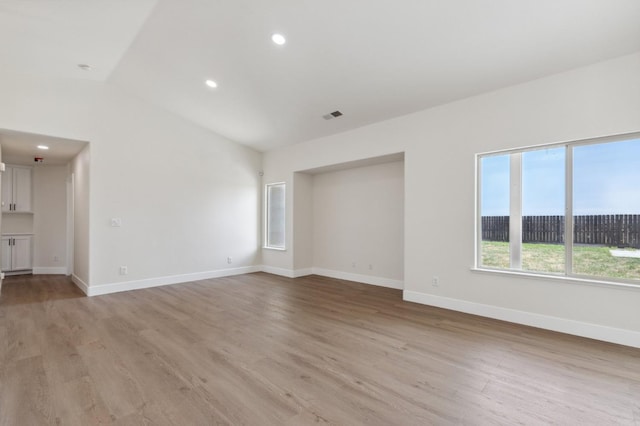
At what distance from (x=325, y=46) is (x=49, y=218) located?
287 inches

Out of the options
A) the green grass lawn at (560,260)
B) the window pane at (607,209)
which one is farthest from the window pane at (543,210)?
the window pane at (607,209)

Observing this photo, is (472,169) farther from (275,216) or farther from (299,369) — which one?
(275,216)

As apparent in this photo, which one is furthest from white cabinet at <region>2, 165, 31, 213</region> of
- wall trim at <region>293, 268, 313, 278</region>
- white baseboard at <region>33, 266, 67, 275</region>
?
wall trim at <region>293, 268, 313, 278</region>

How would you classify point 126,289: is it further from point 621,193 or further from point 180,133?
point 621,193

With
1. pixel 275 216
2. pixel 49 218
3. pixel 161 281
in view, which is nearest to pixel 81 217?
pixel 161 281

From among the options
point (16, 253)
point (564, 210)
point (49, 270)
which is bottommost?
point (49, 270)

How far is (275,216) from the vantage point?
7.01m

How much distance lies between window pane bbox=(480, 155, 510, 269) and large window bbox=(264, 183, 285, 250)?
4127 millimetres

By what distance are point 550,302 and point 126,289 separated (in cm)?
612

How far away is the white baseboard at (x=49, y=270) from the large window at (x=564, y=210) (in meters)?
8.42

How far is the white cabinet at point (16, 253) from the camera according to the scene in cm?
640

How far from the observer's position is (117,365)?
8.23 feet

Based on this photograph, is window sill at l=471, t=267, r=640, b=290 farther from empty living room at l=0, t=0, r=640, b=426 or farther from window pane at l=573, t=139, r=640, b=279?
window pane at l=573, t=139, r=640, b=279

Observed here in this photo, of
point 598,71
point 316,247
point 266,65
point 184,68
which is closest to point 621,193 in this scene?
point 598,71
